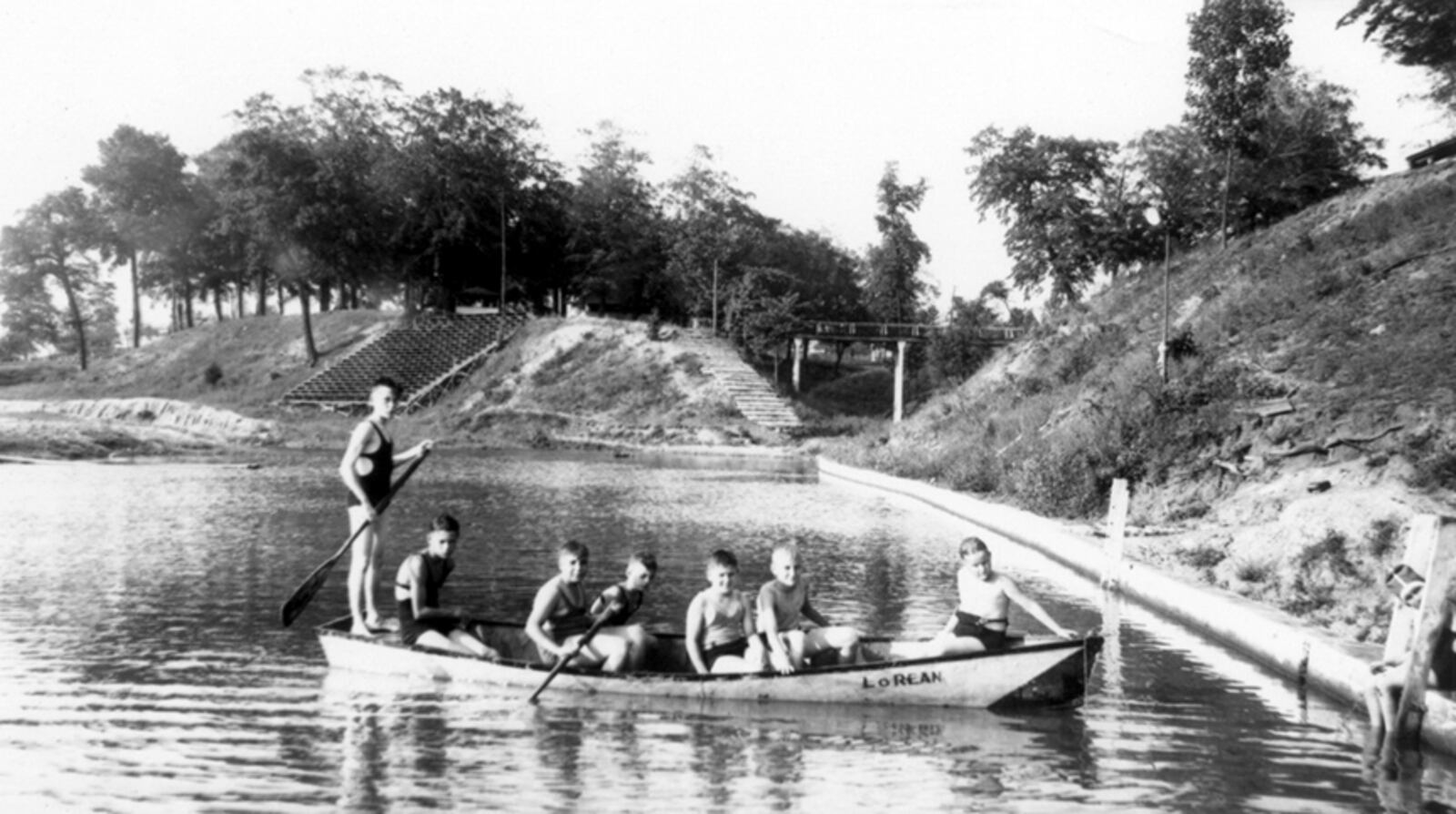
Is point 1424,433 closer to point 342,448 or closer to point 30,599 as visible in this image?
point 30,599

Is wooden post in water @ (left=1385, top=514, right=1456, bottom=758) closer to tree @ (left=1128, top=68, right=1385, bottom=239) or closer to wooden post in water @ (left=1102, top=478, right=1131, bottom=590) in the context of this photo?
wooden post in water @ (left=1102, top=478, right=1131, bottom=590)

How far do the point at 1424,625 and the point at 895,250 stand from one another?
79319 millimetres

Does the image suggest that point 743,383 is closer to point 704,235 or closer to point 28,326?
point 704,235

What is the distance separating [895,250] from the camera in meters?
87.8

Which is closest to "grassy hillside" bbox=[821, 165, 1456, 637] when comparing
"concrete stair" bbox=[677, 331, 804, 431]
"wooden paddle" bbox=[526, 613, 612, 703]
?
"wooden paddle" bbox=[526, 613, 612, 703]

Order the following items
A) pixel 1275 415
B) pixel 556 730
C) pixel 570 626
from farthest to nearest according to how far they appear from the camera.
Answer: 1. pixel 1275 415
2. pixel 570 626
3. pixel 556 730

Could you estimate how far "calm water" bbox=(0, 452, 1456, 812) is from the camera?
8.81 meters

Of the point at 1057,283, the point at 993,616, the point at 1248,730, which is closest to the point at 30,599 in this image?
the point at 993,616

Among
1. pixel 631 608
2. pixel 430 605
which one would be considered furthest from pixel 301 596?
pixel 631 608

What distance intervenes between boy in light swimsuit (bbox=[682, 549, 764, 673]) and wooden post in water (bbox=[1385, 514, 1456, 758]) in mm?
5257

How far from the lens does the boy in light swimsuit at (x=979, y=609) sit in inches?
458

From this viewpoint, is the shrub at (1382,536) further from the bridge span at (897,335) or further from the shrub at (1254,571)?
the bridge span at (897,335)

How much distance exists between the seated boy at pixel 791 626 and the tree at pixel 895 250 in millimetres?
77109

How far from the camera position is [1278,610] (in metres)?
14.2
